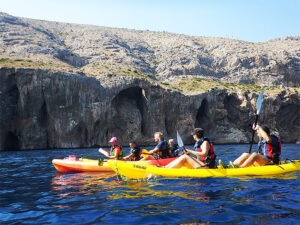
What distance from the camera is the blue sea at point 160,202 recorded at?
677cm

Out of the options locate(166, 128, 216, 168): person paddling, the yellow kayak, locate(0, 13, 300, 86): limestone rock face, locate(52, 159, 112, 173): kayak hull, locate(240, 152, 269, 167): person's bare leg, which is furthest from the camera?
locate(0, 13, 300, 86): limestone rock face

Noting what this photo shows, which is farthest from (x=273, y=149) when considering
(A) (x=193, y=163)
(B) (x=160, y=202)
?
(B) (x=160, y=202)

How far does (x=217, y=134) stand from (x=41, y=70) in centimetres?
3274

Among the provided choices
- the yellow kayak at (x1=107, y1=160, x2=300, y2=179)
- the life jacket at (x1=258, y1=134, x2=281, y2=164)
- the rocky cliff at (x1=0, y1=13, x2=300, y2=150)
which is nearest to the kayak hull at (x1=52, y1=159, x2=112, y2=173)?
the yellow kayak at (x1=107, y1=160, x2=300, y2=179)

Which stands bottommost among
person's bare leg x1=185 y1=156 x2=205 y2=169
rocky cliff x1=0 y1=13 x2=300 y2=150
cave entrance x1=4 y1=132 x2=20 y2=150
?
cave entrance x1=4 y1=132 x2=20 y2=150

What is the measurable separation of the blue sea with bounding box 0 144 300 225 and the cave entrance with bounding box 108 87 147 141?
46.7 metres

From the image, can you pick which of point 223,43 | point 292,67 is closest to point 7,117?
point 292,67

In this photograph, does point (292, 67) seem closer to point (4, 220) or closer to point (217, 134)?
point (217, 134)

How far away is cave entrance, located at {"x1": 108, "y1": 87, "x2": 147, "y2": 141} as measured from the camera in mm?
59000

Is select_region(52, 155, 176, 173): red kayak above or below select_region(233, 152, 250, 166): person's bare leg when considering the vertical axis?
below

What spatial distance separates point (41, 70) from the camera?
52.0m

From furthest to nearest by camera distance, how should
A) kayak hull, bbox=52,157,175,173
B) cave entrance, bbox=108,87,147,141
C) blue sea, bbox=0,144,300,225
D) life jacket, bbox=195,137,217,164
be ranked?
cave entrance, bbox=108,87,147,141, kayak hull, bbox=52,157,175,173, life jacket, bbox=195,137,217,164, blue sea, bbox=0,144,300,225

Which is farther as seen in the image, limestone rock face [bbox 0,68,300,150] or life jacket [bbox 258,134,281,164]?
limestone rock face [bbox 0,68,300,150]

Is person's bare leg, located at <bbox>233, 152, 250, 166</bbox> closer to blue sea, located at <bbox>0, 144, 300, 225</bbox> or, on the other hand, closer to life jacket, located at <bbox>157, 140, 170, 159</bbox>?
blue sea, located at <bbox>0, 144, 300, 225</bbox>
